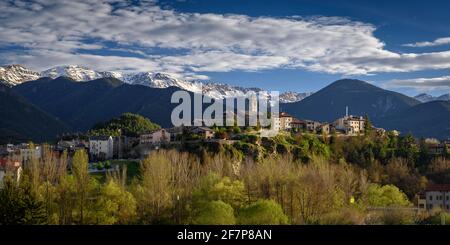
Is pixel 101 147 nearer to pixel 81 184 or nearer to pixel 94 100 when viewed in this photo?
pixel 81 184

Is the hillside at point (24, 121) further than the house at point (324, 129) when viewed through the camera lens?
Yes

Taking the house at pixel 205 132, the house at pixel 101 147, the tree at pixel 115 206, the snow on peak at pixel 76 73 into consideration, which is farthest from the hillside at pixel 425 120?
the snow on peak at pixel 76 73

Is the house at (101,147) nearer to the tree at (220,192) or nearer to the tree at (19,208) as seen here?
the tree at (220,192)

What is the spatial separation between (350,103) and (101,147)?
278ft

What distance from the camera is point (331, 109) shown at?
104250mm

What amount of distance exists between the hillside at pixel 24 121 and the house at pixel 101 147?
35.0 m

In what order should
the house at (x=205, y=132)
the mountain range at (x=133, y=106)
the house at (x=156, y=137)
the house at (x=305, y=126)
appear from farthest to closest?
1. the mountain range at (x=133, y=106)
2. the house at (x=305, y=126)
3. the house at (x=156, y=137)
4. the house at (x=205, y=132)

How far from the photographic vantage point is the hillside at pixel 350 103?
103625 millimetres

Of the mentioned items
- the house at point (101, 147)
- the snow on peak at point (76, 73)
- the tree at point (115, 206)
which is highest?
the snow on peak at point (76, 73)

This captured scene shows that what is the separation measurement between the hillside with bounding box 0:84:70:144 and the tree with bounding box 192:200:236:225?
56465 millimetres

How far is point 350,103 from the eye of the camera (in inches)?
4269

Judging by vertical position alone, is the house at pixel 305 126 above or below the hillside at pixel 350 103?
below
